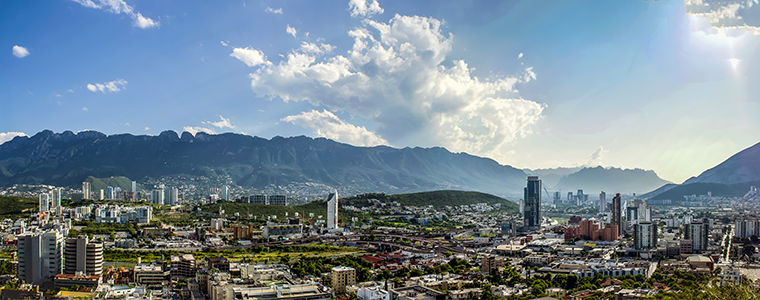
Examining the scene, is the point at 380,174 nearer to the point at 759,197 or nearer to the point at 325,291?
the point at 759,197

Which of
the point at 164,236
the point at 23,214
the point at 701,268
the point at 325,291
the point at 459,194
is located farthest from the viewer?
the point at 459,194

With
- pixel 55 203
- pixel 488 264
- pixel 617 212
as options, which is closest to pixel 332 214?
pixel 617 212

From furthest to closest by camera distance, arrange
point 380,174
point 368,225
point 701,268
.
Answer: point 380,174 → point 368,225 → point 701,268

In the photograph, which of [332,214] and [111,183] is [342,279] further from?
[111,183]

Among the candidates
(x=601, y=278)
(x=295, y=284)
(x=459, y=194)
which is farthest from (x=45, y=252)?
(x=459, y=194)

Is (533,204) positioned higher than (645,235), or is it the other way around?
(533,204)

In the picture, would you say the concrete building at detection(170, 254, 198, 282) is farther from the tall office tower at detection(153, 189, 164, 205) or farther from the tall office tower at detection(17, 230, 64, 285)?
the tall office tower at detection(153, 189, 164, 205)

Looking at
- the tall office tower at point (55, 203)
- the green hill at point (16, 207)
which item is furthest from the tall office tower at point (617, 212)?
the green hill at point (16, 207)
